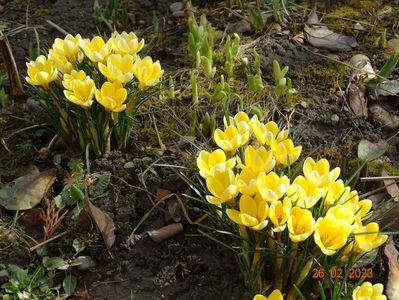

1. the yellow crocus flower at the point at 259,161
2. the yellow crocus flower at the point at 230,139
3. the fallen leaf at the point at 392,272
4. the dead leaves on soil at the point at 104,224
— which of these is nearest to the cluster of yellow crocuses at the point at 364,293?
the fallen leaf at the point at 392,272

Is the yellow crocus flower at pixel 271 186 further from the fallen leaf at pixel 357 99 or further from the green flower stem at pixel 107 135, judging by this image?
the fallen leaf at pixel 357 99

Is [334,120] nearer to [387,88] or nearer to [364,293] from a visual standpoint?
[387,88]

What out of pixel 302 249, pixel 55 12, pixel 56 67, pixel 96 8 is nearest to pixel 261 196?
pixel 302 249

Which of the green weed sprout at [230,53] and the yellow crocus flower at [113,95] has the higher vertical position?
the yellow crocus flower at [113,95]

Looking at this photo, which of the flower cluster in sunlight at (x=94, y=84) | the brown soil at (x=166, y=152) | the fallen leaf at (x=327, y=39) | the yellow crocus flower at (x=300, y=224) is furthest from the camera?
the fallen leaf at (x=327, y=39)

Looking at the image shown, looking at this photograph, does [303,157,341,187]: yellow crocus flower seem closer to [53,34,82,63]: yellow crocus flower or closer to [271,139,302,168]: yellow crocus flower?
[271,139,302,168]: yellow crocus flower

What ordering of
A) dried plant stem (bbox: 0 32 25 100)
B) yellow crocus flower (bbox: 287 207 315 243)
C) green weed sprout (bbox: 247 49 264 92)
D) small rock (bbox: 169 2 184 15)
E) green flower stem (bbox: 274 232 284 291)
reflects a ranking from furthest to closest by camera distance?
small rock (bbox: 169 2 184 15), green weed sprout (bbox: 247 49 264 92), dried plant stem (bbox: 0 32 25 100), green flower stem (bbox: 274 232 284 291), yellow crocus flower (bbox: 287 207 315 243)

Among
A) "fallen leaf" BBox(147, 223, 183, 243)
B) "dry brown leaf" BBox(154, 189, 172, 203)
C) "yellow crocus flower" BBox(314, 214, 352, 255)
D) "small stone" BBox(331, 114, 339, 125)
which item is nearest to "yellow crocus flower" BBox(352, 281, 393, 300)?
"yellow crocus flower" BBox(314, 214, 352, 255)
